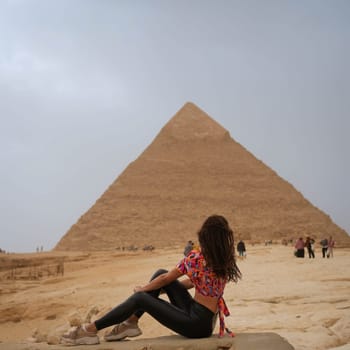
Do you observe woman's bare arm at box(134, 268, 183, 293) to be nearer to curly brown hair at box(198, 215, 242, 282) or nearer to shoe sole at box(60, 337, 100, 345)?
curly brown hair at box(198, 215, 242, 282)

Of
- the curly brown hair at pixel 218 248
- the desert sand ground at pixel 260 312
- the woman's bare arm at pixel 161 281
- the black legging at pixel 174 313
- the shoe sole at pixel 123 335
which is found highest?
the curly brown hair at pixel 218 248

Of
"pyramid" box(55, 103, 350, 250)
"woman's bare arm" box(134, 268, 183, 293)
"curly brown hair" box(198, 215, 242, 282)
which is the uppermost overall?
"pyramid" box(55, 103, 350, 250)

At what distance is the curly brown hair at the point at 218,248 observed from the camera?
3.03 m

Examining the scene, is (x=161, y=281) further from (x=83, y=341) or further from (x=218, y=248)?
(x=83, y=341)

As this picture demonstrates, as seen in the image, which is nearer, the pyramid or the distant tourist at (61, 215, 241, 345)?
the distant tourist at (61, 215, 241, 345)

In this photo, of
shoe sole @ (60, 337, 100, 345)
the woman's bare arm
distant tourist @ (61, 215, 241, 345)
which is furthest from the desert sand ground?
the woman's bare arm

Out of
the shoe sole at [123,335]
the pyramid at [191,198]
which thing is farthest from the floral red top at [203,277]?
the pyramid at [191,198]

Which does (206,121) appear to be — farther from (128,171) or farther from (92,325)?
(92,325)

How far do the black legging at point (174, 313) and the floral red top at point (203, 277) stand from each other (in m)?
0.09

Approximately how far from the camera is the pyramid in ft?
182

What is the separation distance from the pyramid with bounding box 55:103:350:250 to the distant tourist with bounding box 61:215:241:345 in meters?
47.0

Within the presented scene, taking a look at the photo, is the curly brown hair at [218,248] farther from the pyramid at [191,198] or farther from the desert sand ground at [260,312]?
the pyramid at [191,198]

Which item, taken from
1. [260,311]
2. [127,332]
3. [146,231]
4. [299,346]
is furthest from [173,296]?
[146,231]

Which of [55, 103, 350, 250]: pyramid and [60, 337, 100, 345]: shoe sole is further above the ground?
[55, 103, 350, 250]: pyramid
